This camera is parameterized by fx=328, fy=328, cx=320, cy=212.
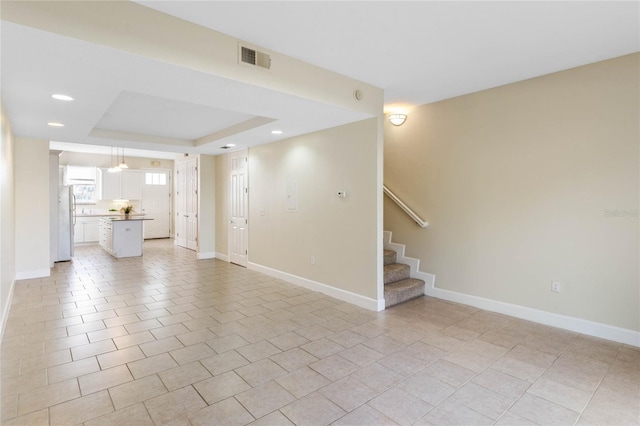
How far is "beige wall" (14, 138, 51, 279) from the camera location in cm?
558

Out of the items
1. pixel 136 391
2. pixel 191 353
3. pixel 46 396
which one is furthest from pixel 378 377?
pixel 46 396

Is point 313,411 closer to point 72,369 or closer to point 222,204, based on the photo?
point 72,369

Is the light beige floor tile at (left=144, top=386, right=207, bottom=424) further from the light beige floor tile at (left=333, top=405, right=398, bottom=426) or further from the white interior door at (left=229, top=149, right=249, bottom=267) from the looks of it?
the white interior door at (left=229, top=149, right=249, bottom=267)

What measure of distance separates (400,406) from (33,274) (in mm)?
6542

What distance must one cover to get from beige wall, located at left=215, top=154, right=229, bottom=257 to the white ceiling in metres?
3.32

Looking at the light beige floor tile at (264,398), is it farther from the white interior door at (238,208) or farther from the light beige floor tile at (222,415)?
the white interior door at (238,208)

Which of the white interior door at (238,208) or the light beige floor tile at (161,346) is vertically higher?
the white interior door at (238,208)

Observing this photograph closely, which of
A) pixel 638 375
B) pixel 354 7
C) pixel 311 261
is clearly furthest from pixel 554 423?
pixel 311 261

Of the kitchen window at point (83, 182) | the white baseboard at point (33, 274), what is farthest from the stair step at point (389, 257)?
the kitchen window at point (83, 182)

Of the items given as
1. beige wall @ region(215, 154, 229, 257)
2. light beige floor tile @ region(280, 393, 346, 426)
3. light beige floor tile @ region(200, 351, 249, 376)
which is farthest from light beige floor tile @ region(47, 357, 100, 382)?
beige wall @ region(215, 154, 229, 257)

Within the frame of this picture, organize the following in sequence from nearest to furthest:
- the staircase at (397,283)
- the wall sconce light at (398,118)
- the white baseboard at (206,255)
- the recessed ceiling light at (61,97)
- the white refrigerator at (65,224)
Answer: the recessed ceiling light at (61,97) → the staircase at (397,283) → the wall sconce light at (398,118) → the white refrigerator at (65,224) → the white baseboard at (206,255)

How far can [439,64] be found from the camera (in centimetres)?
328

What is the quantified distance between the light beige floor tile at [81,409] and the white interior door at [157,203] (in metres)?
9.75

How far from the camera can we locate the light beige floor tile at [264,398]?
2.17m
